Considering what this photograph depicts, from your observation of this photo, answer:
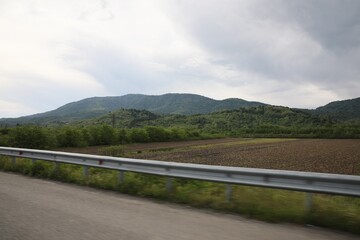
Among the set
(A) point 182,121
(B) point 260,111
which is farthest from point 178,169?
(B) point 260,111

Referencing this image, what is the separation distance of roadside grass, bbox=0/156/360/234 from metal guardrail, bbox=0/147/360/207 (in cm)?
32

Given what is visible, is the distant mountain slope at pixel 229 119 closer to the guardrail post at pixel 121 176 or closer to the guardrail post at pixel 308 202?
the guardrail post at pixel 121 176

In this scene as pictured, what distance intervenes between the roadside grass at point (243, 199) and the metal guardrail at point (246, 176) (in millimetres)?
319

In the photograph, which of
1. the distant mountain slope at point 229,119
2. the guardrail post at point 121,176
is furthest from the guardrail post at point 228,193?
the distant mountain slope at point 229,119

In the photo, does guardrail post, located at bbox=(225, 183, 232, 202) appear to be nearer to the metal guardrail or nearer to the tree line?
the metal guardrail

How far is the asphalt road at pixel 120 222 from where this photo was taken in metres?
5.28

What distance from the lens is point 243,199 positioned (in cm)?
738

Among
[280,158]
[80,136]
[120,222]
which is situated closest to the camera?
[120,222]

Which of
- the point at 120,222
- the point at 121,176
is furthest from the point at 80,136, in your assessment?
the point at 120,222

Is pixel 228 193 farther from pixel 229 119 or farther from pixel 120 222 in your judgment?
pixel 229 119

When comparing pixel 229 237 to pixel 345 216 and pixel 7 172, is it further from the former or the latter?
pixel 7 172

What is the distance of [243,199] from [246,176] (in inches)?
19.9

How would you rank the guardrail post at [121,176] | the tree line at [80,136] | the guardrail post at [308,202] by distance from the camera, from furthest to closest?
1. the tree line at [80,136]
2. the guardrail post at [121,176]
3. the guardrail post at [308,202]

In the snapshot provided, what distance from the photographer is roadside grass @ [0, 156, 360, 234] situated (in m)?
6.15
